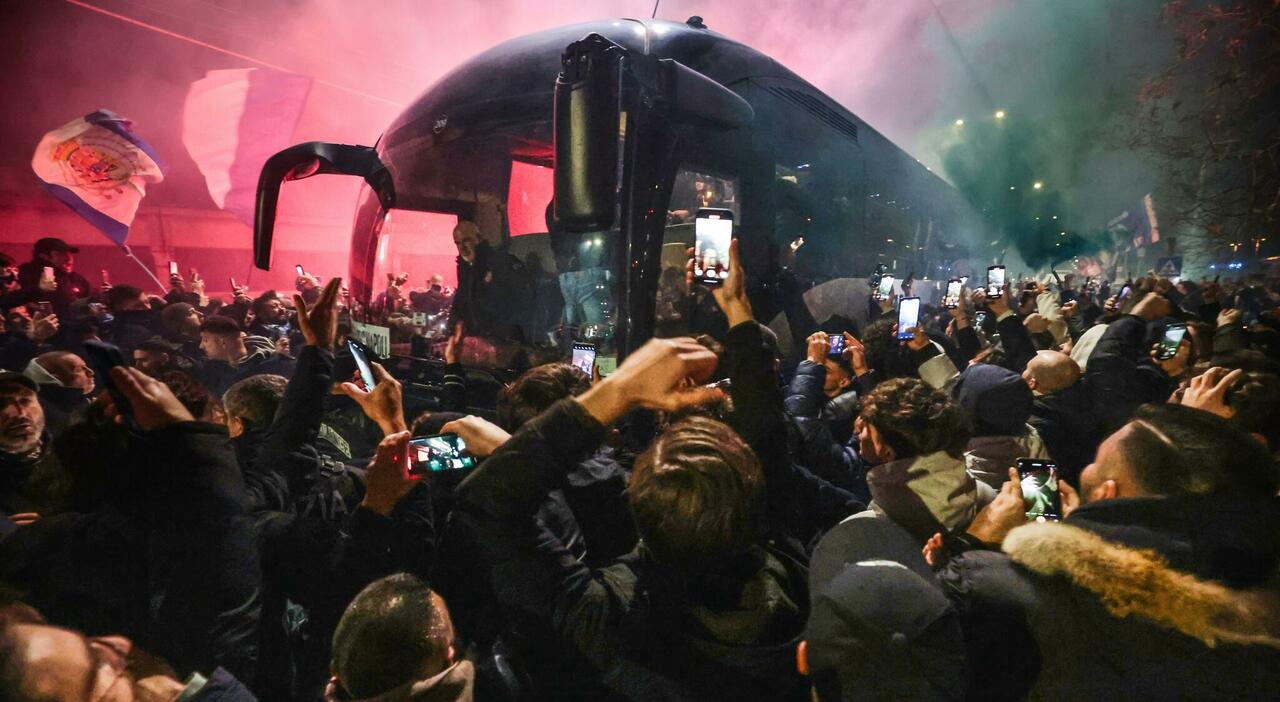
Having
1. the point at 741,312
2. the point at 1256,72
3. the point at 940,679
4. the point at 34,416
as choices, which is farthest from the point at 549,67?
the point at 1256,72

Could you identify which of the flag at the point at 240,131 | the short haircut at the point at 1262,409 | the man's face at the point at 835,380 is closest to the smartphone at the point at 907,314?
the man's face at the point at 835,380

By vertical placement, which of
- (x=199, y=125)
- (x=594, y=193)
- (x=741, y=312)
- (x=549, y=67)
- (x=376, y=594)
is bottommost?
(x=376, y=594)

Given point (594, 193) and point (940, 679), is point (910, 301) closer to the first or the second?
point (594, 193)

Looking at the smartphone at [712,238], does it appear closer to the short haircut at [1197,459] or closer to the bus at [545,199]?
the bus at [545,199]

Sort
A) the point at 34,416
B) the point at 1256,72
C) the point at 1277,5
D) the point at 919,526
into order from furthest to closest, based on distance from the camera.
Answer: the point at 1256,72
the point at 1277,5
the point at 34,416
the point at 919,526

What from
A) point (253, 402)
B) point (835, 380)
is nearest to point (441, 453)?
point (253, 402)

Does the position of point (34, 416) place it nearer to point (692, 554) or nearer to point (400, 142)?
point (400, 142)

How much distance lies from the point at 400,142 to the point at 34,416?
99.1 inches

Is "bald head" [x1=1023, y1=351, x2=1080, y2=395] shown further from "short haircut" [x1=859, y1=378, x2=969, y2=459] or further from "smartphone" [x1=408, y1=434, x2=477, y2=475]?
"smartphone" [x1=408, y1=434, x2=477, y2=475]

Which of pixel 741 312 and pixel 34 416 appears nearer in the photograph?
pixel 741 312

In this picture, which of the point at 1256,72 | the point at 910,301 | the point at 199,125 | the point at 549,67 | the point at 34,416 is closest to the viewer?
the point at 34,416

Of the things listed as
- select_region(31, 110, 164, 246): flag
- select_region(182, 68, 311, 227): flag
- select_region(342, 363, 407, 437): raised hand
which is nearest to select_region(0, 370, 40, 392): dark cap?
select_region(342, 363, 407, 437): raised hand

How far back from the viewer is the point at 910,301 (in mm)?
4996

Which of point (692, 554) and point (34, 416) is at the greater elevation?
point (692, 554)
